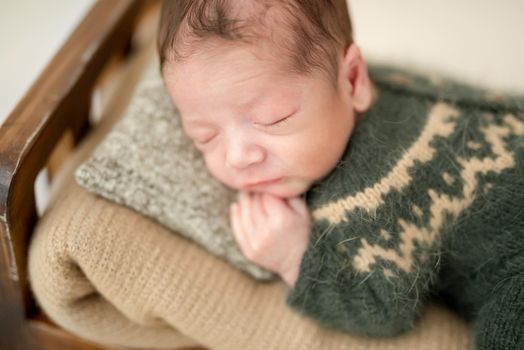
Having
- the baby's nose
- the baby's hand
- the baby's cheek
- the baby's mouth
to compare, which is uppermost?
the baby's nose

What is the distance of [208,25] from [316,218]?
0.35 meters

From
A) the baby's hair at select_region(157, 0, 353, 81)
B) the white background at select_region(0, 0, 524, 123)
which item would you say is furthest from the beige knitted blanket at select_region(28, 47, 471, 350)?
the white background at select_region(0, 0, 524, 123)

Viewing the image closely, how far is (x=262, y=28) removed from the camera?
798 mm

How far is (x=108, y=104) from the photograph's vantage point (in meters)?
1.26

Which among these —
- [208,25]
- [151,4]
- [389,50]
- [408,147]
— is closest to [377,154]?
[408,147]

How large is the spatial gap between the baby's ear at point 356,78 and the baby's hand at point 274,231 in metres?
0.19

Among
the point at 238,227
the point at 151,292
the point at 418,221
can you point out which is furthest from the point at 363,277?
the point at 151,292

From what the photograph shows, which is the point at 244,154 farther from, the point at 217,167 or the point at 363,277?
the point at 363,277

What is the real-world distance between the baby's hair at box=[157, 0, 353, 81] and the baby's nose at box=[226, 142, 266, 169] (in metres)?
0.13

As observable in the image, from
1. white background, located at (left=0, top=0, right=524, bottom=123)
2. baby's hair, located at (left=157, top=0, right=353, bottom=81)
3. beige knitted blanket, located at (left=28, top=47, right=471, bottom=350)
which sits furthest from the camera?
white background, located at (left=0, top=0, right=524, bottom=123)

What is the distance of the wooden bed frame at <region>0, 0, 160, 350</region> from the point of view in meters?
0.87

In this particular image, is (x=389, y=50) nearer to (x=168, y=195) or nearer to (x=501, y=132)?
(x=501, y=132)

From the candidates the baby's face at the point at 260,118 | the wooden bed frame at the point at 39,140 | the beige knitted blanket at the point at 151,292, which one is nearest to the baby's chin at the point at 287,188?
the baby's face at the point at 260,118

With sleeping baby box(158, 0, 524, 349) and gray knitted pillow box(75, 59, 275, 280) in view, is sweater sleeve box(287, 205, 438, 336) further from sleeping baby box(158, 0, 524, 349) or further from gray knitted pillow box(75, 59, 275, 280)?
gray knitted pillow box(75, 59, 275, 280)
